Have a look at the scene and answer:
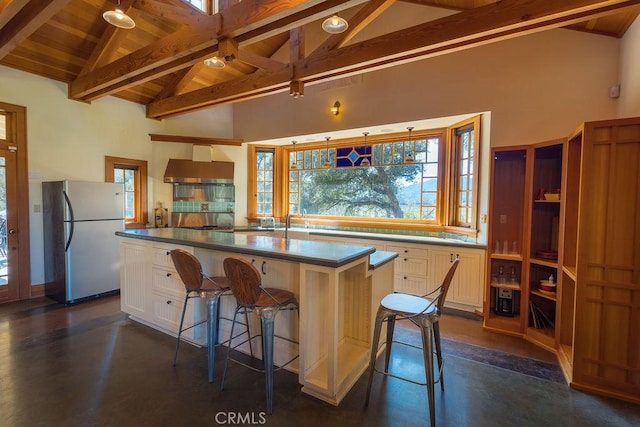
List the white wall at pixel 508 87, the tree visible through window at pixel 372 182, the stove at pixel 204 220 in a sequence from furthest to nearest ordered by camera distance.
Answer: the stove at pixel 204 220
the tree visible through window at pixel 372 182
the white wall at pixel 508 87

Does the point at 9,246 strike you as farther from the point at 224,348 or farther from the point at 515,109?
the point at 515,109

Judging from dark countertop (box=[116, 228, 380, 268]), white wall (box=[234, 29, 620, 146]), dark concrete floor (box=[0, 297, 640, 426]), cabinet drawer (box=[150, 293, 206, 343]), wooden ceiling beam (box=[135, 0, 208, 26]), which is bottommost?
dark concrete floor (box=[0, 297, 640, 426])

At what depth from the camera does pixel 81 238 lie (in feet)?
12.7

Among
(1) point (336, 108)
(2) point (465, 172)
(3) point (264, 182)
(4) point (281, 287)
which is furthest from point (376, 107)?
(4) point (281, 287)

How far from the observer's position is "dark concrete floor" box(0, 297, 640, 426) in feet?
6.13

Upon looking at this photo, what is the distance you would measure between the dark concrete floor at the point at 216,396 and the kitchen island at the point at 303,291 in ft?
0.59

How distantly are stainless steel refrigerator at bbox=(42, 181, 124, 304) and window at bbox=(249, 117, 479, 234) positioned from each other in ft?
7.68

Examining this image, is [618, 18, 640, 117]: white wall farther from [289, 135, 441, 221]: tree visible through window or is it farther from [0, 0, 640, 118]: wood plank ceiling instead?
[289, 135, 441, 221]: tree visible through window

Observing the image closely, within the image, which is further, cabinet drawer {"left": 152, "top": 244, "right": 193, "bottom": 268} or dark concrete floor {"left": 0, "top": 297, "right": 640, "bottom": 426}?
cabinet drawer {"left": 152, "top": 244, "right": 193, "bottom": 268}

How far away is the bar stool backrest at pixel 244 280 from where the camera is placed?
1916mm

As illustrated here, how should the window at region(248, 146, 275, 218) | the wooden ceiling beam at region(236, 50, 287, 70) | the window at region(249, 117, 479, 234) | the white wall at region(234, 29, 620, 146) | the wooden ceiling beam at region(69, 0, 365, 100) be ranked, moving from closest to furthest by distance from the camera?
1. the wooden ceiling beam at region(69, 0, 365, 100)
2. the white wall at region(234, 29, 620, 146)
3. the wooden ceiling beam at region(236, 50, 287, 70)
4. the window at region(249, 117, 479, 234)
5. the window at region(248, 146, 275, 218)

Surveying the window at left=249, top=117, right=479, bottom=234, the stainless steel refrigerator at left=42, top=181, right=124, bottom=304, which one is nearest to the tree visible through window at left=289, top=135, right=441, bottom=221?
the window at left=249, top=117, right=479, bottom=234

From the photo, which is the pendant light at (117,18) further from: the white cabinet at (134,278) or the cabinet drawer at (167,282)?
the cabinet drawer at (167,282)

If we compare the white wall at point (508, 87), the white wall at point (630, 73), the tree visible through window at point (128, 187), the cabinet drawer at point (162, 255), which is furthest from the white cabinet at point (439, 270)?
the tree visible through window at point (128, 187)
